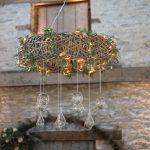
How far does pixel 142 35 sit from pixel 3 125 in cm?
276

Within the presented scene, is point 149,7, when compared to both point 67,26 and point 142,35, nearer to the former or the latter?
point 142,35

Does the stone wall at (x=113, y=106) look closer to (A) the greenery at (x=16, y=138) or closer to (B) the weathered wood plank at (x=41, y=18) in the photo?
(A) the greenery at (x=16, y=138)

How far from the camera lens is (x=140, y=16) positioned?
5.97 metres

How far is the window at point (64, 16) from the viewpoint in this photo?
6227 millimetres

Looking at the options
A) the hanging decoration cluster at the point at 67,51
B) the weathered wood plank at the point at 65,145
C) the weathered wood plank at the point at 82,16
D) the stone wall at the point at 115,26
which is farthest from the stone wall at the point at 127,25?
the hanging decoration cluster at the point at 67,51

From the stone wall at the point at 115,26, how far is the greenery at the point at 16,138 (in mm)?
1123

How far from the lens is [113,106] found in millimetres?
5711

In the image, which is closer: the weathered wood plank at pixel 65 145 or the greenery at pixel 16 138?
the greenery at pixel 16 138

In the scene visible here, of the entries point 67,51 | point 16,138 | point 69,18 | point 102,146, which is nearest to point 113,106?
point 102,146

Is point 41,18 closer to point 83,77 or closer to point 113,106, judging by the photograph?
point 83,77

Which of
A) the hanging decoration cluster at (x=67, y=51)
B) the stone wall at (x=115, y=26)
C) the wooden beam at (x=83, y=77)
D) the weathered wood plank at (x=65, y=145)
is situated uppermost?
the stone wall at (x=115, y=26)

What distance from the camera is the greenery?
5500 mm

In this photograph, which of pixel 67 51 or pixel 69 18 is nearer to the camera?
pixel 67 51

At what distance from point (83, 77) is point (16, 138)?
1412mm
